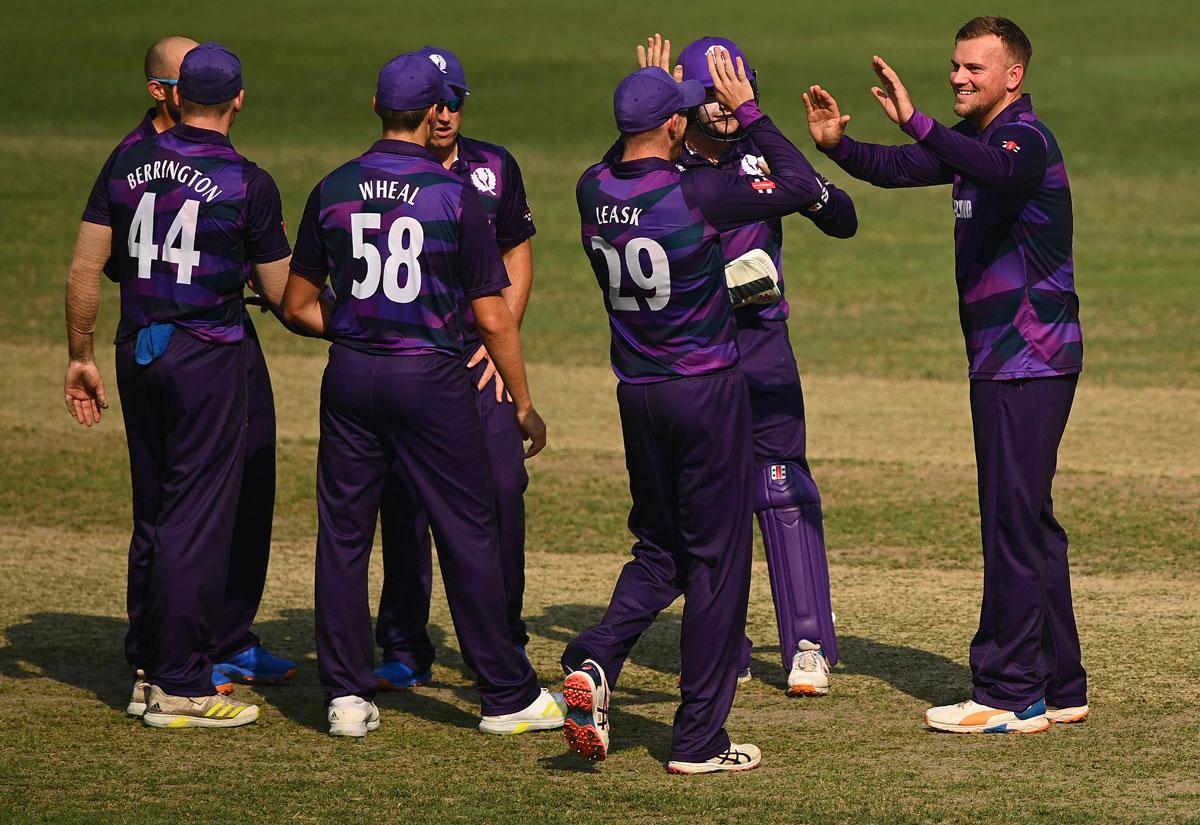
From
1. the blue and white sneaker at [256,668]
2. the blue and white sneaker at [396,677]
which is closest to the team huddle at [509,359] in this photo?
the blue and white sneaker at [256,668]

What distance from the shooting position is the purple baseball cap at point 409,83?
5926 millimetres

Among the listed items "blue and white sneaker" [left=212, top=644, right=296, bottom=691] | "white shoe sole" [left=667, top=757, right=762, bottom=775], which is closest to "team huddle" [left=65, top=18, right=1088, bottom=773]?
"white shoe sole" [left=667, top=757, right=762, bottom=775]

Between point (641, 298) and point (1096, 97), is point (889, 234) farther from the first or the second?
point (641, 298)

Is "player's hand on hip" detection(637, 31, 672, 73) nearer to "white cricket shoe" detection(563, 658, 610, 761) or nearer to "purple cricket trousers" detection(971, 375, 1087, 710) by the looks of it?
"purple cricket trousers" detection(971, 375, 1087, 710)

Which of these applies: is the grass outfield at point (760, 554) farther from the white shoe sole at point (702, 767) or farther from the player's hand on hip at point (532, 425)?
the player's hand on hip at point (532, 425)

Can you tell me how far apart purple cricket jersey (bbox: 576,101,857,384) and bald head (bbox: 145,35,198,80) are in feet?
6.13

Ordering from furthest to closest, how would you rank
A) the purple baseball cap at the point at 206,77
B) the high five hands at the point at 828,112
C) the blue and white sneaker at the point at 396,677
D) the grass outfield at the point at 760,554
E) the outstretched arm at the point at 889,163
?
the blue and white sneaker at the point at 396,677
the outstretched arm at the point at 889,163
the purple baseball cap at the point at 206,77
the high five hands at the point at 828,112
the grass outfield at the point at 760,554

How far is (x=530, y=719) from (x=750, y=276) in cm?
185

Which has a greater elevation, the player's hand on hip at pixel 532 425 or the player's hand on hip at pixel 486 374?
the player's hand on hip at pixel 486 374

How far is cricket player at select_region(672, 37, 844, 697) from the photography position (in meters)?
6.80

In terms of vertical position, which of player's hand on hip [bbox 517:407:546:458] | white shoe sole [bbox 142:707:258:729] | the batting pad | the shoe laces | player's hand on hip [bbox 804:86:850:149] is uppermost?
player's hand on hip [bbox 804:86:850:149]

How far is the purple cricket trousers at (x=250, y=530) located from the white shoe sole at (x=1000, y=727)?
2620 millimetres

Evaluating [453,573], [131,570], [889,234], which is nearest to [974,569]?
[453,573]

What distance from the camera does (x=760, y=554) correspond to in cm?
936
